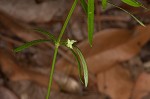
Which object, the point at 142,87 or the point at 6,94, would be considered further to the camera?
the point at 142,87

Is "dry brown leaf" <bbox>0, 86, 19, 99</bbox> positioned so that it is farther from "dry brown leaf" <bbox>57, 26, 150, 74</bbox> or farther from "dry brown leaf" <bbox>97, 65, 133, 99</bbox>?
"dry brown leaf" <bbox>97, 65, 133, 99</bbox>

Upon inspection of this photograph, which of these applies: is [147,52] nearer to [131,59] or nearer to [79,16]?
[131,59]

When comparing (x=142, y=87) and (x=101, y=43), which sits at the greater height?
(x=101, y=43)

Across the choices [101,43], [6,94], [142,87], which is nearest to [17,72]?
[6,94]

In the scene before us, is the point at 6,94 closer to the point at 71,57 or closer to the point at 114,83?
the point at 71,57

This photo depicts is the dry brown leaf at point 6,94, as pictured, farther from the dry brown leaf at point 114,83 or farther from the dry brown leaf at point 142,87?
the dry brown leaf at point 142,87

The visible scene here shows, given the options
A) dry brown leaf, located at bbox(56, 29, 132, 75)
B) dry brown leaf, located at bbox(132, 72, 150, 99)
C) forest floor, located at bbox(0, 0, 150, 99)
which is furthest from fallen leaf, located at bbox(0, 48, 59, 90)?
dry brown leaf, located at bbox(132, 72, 150, 99)
